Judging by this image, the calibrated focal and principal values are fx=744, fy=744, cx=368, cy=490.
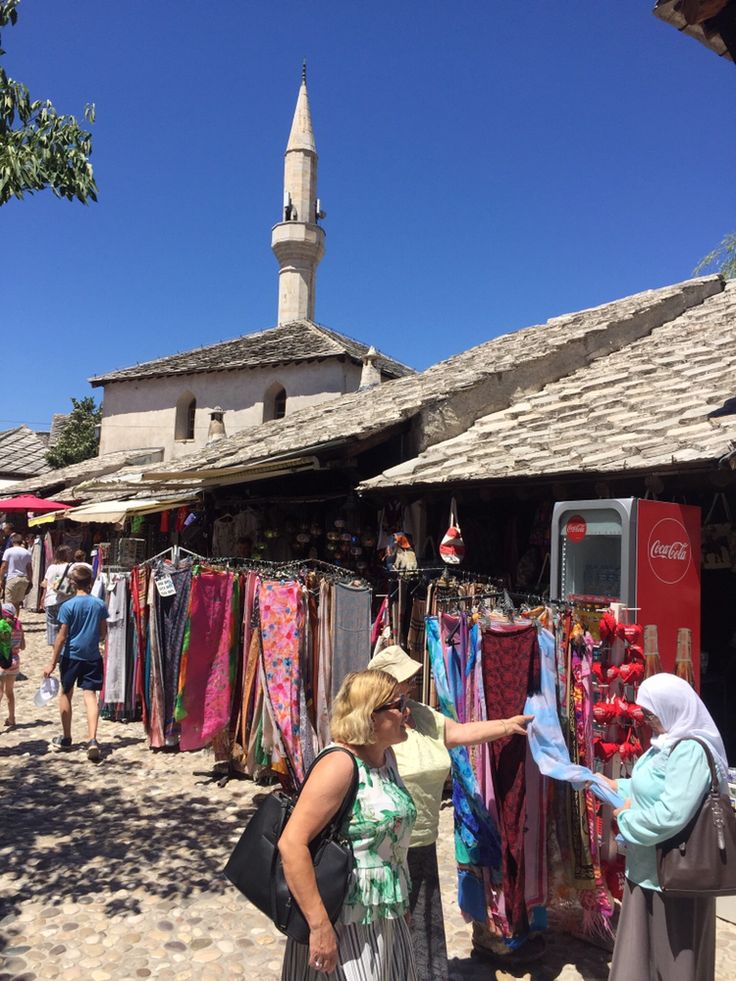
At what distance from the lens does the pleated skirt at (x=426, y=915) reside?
10.9 feet

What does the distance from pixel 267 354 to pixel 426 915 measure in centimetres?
2154

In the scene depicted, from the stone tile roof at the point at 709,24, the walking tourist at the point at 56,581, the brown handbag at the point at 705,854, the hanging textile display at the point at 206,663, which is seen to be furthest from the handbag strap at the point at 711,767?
the walking tourist at the point at 56,581

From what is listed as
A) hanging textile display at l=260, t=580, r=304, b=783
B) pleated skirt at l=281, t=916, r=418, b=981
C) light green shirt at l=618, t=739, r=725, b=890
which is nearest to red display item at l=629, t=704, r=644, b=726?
light green shirt at l=618, t=739, r=725, b=890

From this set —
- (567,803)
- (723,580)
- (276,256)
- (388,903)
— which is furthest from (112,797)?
(276,256)

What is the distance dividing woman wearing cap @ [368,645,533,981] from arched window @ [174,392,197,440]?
23105mm

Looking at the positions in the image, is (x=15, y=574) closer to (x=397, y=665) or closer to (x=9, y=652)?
(x=9, y=652)

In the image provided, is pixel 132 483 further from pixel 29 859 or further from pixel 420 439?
pixel 29 859

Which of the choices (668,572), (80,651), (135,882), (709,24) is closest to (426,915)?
(135,882)

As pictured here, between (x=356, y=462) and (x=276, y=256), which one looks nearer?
(x=356, y=462)

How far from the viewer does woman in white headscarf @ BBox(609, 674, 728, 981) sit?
290 cm

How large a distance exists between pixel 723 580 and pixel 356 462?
4339mm

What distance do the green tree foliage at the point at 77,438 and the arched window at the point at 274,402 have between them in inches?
505

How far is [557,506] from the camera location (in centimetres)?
523

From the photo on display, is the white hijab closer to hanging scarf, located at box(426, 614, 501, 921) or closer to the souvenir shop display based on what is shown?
hanging scarf, located at box(426, 614, 501, 921)
